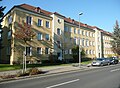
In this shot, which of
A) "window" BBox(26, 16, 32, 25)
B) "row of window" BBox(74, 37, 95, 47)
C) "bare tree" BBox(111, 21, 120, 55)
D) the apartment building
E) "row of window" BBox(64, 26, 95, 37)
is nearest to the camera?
the apartment building

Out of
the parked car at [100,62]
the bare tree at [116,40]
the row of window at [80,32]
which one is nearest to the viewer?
the parked car at [100,62]

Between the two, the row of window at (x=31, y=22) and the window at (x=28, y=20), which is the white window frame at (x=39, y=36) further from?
the window at (x=28, y=20)

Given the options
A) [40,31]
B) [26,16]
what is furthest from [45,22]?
[26,16]

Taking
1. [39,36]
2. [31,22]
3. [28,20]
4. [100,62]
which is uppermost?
[28,20]

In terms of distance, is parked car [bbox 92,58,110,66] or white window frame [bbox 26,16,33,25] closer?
parked car [bbox 92,58,110,66]

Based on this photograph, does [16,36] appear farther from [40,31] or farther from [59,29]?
[59,29]

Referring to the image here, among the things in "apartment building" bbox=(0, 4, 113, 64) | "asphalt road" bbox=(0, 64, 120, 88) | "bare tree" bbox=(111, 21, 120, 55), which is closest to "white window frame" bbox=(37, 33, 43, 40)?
"apartment building" bbox=(0, 4, 113, 64)

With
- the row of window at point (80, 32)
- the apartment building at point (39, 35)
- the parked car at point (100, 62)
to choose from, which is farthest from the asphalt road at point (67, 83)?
the row of window at point (80, 32)

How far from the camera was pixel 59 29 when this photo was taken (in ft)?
146

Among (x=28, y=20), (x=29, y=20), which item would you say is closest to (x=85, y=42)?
(x=29, y=20)

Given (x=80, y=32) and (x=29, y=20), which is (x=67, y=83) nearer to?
(x=29, y=20)

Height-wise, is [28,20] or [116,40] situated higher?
[28,20]

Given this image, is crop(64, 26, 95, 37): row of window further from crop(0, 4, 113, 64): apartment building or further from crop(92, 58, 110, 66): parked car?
crop(92, 58, 110, 66): parked car

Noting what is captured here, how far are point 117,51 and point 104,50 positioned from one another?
820 centimetres
